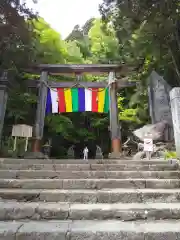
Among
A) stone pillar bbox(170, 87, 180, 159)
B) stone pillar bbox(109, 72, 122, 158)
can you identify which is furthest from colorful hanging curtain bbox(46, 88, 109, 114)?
stone pillar bbox(170, 87, 180, 159)

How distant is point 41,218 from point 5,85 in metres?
6.78

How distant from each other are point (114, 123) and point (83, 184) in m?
6.69

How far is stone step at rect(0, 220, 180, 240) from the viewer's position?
2.35m

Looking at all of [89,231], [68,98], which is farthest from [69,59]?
[89,231]

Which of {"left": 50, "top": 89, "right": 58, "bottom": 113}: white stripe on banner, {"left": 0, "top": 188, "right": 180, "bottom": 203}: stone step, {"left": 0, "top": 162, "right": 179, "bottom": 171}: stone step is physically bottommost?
{"left": 0, "top": 188, "right": 180, "bottom": 203}: stone step

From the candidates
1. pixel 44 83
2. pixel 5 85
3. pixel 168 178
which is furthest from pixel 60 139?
pixel 168 178

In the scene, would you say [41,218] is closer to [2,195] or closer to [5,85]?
[2,195]

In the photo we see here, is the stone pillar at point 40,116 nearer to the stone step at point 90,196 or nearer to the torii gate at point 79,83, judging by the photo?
the torii gate at point 79,83

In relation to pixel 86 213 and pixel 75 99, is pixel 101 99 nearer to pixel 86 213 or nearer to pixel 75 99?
pixel 75 99

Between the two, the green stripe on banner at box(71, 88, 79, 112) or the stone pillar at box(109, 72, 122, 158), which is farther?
the green stripe on banner at box(71, 88, 79, 112)

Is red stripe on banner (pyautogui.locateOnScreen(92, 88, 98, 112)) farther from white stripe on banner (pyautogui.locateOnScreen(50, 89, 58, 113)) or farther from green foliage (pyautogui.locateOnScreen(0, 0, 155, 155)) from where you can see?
green foliage (pyautogui.locateOnScreen(0, 0, 155, 155))

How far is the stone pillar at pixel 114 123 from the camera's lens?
9.78 meters

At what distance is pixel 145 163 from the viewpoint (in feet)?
17.3

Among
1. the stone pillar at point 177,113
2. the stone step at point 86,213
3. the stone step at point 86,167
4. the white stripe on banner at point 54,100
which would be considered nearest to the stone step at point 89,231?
the stone step at point 86,213
